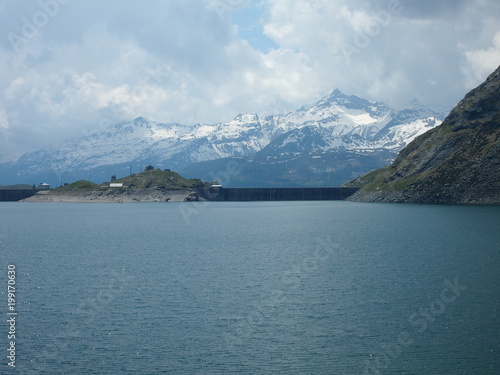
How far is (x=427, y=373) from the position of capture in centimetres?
3778

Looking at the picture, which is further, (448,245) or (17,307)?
(448,245)

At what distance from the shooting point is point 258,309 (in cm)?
5381

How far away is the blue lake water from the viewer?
4022cm

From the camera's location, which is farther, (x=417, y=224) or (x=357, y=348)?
(x=417, y=224)

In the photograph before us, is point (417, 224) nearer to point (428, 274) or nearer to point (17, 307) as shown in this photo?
point (428, 274)

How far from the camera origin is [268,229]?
14425 centimetres

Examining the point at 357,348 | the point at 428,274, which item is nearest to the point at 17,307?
the point at 357,348

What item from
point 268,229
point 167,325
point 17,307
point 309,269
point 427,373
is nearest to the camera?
point 427,373

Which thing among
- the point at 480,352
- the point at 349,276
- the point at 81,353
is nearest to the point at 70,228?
the point at 349,276

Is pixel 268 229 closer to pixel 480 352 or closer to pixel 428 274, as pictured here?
pixel 428 274

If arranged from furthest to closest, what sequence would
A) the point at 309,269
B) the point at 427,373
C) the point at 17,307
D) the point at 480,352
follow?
the point at 309,269, the point at 17,307, the point at 480,352, the point at 427,373

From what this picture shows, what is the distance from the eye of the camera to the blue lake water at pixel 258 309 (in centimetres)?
4022

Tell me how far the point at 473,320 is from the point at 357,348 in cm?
1308

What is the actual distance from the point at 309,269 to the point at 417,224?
76983mm
